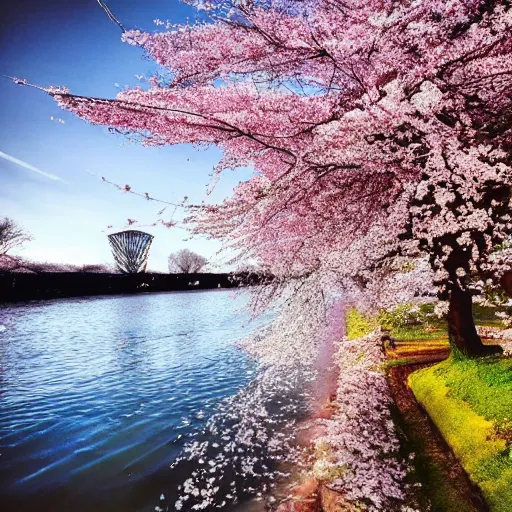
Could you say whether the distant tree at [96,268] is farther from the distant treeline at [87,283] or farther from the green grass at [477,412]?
the green grass at [477,412]

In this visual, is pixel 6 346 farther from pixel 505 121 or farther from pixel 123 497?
pixel 505 121

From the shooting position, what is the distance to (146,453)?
21.8 feet

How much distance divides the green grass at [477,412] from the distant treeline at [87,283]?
797 inches

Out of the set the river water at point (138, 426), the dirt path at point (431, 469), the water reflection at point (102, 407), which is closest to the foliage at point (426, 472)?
the dirt path at point (431, 469)

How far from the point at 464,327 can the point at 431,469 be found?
3334 millimetres

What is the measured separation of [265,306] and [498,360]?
4630mm

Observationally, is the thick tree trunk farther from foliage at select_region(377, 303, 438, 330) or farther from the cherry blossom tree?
foliage at select_region(377, 303, 438, 330)

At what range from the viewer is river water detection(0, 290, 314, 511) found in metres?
5.48

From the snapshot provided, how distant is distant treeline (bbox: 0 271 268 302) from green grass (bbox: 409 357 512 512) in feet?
66.4

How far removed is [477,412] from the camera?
16.4 ft

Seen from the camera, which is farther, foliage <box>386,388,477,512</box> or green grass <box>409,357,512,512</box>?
foliage <box>386,388,477,512</box>

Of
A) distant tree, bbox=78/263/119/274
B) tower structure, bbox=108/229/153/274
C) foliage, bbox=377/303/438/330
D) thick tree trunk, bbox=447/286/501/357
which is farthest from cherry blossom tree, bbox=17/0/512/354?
distant tree, bbox=78/263/119/274

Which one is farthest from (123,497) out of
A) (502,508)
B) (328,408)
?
(502,508)

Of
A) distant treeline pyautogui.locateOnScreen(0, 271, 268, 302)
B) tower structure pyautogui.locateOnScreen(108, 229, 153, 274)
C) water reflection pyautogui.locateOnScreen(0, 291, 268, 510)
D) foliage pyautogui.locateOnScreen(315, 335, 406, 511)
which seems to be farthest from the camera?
tower structure pyautogui.locateOnScreen(108, 229, 153, 274)
